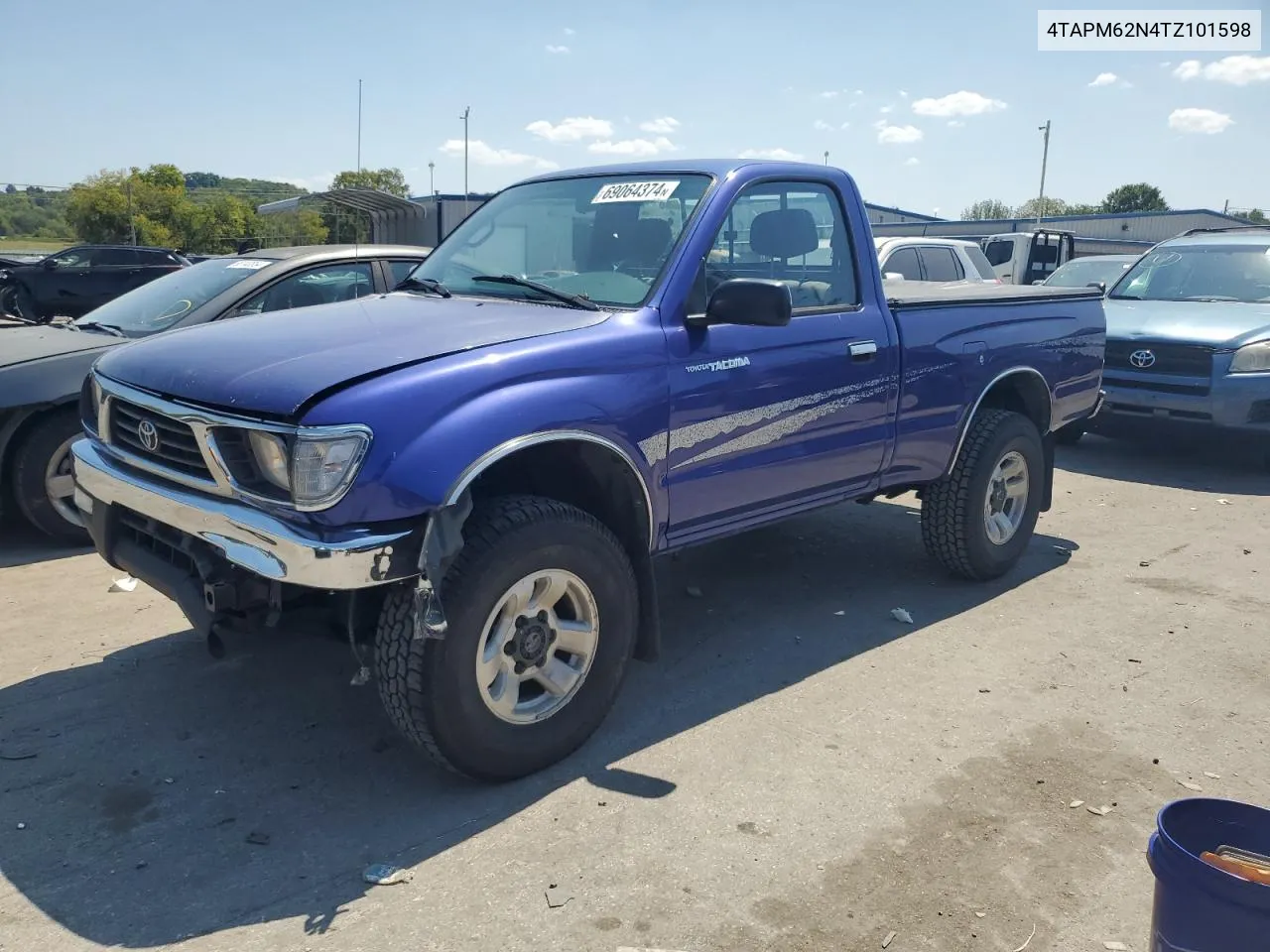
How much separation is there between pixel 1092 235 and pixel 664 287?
46797mm

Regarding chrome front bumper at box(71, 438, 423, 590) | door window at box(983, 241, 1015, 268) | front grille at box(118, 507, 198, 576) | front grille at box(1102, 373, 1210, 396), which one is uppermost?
door window at box(983, 241, 1015, 268)

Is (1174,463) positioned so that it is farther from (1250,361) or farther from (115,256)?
(115,256)

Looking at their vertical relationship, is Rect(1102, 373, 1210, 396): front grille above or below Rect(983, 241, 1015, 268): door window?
below

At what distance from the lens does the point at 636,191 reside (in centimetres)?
421

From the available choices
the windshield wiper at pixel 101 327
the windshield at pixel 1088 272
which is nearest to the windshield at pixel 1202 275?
the windshield at pixel 1088 272

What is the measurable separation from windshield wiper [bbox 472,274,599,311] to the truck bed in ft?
5.48

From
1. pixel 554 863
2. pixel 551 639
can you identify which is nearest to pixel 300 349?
pixel 551 639

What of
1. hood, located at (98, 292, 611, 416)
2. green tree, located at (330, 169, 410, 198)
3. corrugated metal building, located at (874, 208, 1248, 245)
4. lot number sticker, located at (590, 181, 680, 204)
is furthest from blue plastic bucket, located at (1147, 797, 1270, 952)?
green tree, located at (330, 169, 410, 198)

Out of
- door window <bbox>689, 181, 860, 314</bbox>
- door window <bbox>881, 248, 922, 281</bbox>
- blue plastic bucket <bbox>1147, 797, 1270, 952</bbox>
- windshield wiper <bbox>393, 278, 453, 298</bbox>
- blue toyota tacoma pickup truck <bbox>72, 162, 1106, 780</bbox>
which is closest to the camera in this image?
blue plastic bucket <bbox>1147, 797, 1270, 952</bbox>

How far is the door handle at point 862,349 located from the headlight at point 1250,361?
5200mm

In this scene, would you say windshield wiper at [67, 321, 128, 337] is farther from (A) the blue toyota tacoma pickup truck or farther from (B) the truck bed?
(B) the truck bed

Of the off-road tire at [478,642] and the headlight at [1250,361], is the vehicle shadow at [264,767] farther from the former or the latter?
the headlight at [1250,361]

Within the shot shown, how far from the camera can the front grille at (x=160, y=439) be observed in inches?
126

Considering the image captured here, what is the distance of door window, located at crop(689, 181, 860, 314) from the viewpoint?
4086 millimetres
